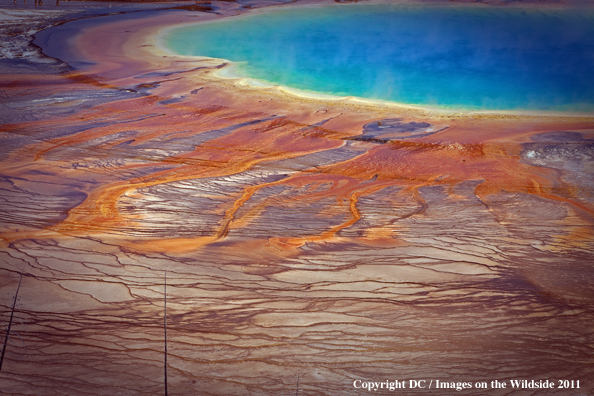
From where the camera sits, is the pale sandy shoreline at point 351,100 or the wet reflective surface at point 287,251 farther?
the pale sandy shoreline at point 351,100

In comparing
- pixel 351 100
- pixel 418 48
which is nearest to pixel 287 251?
pixel 351 100

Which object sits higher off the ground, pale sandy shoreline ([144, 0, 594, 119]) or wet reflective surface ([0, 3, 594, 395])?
pale sandy shoreline ([144, 0, 594, 119])

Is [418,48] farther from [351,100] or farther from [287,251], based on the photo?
[287,251]

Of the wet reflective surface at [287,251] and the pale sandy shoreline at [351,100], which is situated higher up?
the pale sandy shoreline at [351,100]

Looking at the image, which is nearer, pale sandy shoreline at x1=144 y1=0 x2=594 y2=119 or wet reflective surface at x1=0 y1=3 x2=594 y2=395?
wet reflective surface at x1=0 y1=3 x2=594 y2=395

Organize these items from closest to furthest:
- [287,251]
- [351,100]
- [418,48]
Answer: [287,251] → [351,100] → [418,48]

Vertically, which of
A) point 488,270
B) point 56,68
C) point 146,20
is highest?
point 146,20

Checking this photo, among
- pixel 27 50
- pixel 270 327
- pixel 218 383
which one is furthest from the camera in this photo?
pixel 27 50

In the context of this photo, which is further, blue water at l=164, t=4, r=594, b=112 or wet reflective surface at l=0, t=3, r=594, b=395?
blue water at l=164, t=4, r=594, b=112

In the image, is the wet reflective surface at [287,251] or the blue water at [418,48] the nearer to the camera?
the wet reflective surface at [287,251]

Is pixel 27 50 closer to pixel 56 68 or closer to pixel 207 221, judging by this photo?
pixel 56 68

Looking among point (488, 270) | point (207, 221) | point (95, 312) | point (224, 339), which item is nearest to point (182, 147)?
point (207, 221)
